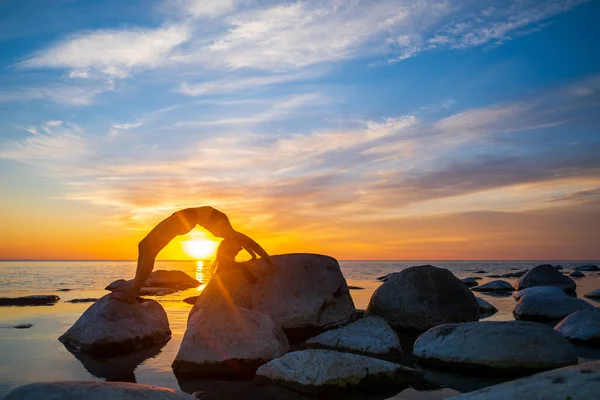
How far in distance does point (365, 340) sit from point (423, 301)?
3566 millimetres

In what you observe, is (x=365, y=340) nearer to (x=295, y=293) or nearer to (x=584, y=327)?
(x=295, y=293)

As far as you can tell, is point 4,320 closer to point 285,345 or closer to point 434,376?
point 285,345

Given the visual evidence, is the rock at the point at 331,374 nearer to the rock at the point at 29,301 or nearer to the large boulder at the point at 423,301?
the large boulder at the point at 423,301

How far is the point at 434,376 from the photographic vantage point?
7523mm

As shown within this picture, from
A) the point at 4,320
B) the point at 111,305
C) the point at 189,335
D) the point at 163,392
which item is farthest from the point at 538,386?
the point at 4,320

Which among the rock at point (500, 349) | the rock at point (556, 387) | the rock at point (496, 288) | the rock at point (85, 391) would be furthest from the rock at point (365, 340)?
the rock at point (496, 288)

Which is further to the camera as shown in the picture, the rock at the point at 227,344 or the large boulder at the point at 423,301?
the large boulder at the point at 423,301

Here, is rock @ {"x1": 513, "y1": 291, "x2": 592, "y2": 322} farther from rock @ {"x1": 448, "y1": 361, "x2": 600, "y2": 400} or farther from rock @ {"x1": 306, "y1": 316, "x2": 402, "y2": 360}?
rock @ {"x1": 448, "y1": 361, "x2": 600, "y2": 400}

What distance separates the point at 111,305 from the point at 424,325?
26.0 ft

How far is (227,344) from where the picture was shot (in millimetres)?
8180

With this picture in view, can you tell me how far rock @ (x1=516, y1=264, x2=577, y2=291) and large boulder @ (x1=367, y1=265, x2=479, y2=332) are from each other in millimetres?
15494

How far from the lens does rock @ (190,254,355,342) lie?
1120 centimetres

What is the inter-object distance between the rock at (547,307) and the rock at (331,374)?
839 cm

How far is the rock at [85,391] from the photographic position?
14.8 feet
